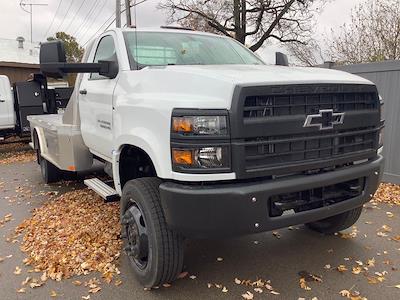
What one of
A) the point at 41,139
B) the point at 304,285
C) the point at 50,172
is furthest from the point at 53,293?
the point at 50,172

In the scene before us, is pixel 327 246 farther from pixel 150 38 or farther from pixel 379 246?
pixel 150 38

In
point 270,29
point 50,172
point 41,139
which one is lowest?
point 50,172

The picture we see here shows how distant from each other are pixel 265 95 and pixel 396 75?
4736mm

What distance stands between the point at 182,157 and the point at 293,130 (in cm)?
81

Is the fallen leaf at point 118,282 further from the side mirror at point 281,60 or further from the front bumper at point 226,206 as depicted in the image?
the side mirror at point 281,60

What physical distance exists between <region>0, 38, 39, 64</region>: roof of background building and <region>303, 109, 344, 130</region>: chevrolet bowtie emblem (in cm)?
2821

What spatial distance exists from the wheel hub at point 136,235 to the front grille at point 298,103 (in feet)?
4.39

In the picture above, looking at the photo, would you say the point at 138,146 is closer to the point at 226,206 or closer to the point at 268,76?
the point at 226,206

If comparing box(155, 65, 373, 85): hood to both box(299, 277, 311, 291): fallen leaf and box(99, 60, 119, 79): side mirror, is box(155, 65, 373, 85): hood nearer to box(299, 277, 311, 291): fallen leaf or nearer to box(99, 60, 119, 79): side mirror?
box(99, 60, 119, 79): side mirror

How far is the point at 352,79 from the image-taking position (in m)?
3.18

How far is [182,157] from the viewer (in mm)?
2643

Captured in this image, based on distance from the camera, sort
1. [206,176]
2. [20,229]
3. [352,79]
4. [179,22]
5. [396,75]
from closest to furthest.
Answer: [206,176]
[352,79]
[20,229]
[396,75]
[179,22]

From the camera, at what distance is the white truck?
262 centimetres

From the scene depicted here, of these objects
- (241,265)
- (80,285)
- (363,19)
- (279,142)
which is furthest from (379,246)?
(363,19)
